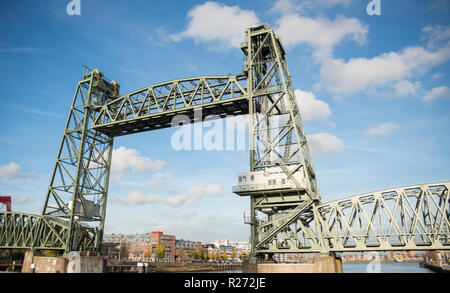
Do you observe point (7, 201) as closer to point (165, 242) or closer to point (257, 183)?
point (257, 183)

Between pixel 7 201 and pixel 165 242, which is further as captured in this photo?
pixel 165 242

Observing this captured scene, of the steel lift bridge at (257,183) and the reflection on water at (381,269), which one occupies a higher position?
the steel lift bridge at (257,183)

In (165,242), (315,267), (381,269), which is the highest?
(165,242)

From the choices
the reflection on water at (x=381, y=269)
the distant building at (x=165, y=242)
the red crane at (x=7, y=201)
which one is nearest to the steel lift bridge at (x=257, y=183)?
the red crane at (x=7, y=201)

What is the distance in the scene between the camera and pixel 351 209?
83.4 feet

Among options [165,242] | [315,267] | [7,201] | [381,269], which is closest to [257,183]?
[315,267]

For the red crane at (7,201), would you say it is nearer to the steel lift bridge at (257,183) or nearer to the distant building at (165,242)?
the steel lift bridge at (257,183)

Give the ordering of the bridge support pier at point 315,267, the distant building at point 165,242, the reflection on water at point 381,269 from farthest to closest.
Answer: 1. the distant building at point 165,242
2. the reflection on water at point 381,269
3. the bridge support pier at point 315,267

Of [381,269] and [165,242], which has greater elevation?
[165,242]

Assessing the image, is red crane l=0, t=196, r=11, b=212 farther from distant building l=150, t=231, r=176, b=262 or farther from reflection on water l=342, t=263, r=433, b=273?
distant building l=150, t=231, r=176, b=262

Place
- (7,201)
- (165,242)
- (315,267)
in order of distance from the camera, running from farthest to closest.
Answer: (165,242) < (7,201) < (315,267)

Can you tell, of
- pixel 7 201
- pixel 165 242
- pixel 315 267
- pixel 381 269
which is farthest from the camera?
pixel 165 242

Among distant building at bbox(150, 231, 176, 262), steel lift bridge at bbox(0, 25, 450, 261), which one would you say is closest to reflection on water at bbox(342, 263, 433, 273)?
steel lift bridge at bbox(0, 25, 450, 261)

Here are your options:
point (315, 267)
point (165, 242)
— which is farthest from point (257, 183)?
point (165, 242)
